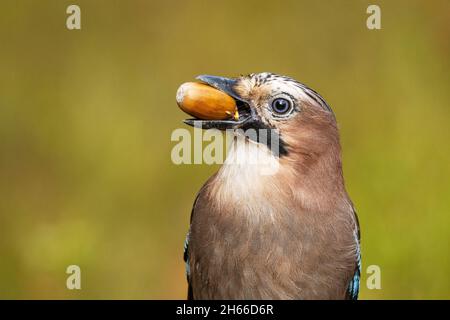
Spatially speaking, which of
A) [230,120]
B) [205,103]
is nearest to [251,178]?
[230,120]

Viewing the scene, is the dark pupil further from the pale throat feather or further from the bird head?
the pale throat feather

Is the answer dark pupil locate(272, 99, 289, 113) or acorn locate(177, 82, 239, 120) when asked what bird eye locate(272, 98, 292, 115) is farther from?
acorn locate(177, 82, 239, 120)

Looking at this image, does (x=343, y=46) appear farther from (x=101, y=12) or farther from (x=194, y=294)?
(x=194, y=294)

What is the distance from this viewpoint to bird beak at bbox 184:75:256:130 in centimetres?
392

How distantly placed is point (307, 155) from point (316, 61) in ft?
8.98

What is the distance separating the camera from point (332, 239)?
4074 mm

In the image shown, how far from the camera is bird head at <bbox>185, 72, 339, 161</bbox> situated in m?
3.95

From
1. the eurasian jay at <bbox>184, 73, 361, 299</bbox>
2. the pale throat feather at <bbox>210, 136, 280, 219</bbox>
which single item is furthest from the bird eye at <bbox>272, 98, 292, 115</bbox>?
the pale throat feather at <bbox>210, 136, 280, 219</bbox>

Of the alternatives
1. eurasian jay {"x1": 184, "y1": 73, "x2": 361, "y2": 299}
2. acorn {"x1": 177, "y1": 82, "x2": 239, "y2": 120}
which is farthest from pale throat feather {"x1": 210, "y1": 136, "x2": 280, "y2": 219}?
acorn {"x1": 177, "y1": 82, "x2": 239, "y2": 120}

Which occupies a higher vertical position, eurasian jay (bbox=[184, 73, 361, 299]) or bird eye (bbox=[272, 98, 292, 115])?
bird eye (bbox=[272, 98, 292, 115])

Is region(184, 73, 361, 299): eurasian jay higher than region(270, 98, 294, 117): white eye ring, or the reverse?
region(270, 98, 294, 117): white eye ring

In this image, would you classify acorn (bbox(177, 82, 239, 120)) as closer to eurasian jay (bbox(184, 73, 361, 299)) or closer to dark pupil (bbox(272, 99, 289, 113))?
eurasian jay (bbox(184, 73, 361, 299))

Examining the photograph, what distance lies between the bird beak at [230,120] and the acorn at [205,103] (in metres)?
0.02

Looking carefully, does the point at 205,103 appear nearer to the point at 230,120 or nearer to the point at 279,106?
the point at 230,120
